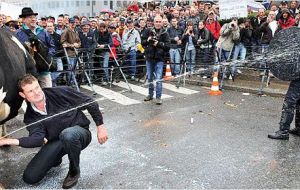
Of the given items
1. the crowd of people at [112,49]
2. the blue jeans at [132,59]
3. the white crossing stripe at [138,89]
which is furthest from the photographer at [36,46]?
the blue jeans at [132,59]

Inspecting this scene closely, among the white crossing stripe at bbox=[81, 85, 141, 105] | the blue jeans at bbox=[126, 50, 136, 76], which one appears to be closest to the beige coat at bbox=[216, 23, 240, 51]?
the blue jeans at bbox=[126, 50, 136, 76]

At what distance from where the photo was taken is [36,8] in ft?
46.8

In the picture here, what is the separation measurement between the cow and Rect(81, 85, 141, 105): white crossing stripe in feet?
14.2

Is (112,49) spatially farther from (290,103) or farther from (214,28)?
(290,103)

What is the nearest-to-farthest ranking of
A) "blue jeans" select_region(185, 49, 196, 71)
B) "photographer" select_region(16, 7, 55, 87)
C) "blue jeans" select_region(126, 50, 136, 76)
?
"photographer" select_region(16, 7, 55, 87) → "blue jeans" select_region(185, 49, 196, 71) → "blue jeans" select_region(126, 50, 136, 76)

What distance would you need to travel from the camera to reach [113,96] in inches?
382

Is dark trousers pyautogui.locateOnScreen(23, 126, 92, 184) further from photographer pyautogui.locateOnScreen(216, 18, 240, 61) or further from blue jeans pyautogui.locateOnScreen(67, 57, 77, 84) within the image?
photographer pyautogui.locateOnScreen(216, 18, 240, 61)

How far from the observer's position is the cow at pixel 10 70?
4.07 metres

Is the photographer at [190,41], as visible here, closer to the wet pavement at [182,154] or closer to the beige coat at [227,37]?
the beige coat at [227,37]

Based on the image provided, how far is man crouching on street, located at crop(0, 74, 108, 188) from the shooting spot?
14.2 ft

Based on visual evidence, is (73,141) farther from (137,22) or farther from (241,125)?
(137,22)

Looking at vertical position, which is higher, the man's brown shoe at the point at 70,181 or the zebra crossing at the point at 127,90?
the man's brown shoe at the point at 70,181

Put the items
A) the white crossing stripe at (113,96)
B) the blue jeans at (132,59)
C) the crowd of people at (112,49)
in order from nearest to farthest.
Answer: the crowd of people at (112,49) → the white crossing stripe at (113,96) → the blue jeans at (132,59)

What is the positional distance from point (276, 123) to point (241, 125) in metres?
0.60
